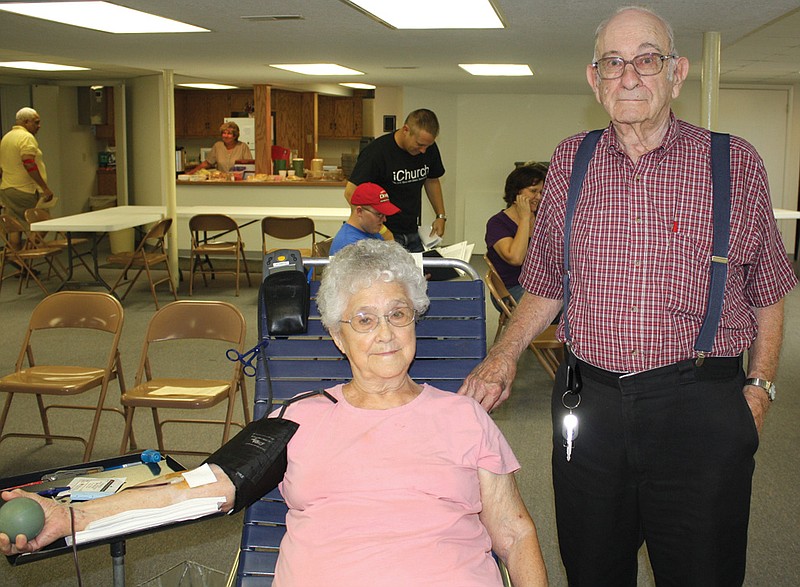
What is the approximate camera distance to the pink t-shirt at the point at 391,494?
74.2 inches

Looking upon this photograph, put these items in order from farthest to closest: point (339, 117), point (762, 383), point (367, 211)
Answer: point (339, 117), point (367, 211), point (762, 383)

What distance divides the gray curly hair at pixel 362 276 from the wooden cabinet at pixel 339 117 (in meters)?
13.8

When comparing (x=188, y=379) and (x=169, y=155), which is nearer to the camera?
(x=188, y=379)

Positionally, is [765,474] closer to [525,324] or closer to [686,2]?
[686,2]

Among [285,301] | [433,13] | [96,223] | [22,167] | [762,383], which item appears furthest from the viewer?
[22,167]

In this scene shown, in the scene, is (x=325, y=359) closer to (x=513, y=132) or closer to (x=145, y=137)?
(x=145, y=137)

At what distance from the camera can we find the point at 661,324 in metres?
1.97

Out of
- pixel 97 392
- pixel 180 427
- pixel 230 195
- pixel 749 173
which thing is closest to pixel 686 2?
pixel 749 173

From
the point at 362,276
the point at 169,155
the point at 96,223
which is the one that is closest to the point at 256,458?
the point at 362,276

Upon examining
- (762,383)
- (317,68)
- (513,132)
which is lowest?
(762,383)

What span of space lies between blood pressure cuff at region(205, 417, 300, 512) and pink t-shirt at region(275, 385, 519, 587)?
5 centimetres

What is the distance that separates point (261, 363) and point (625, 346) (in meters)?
1.02

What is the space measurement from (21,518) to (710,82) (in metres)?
4.65

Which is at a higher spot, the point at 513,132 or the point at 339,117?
the point at 339,117
